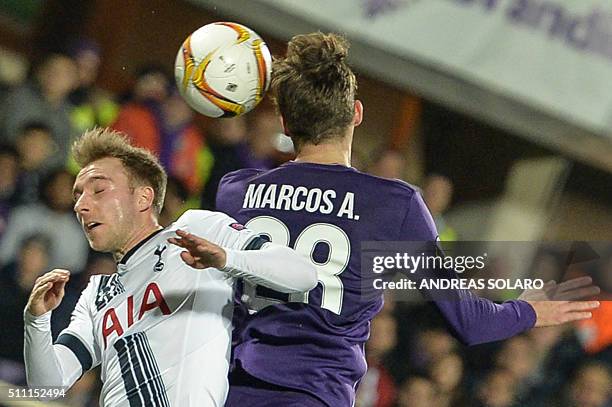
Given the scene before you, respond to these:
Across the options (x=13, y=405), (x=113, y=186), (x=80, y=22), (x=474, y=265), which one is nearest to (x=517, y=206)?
(x=474, y=265)

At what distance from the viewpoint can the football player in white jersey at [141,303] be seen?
353 centimetres

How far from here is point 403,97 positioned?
798 centimetres

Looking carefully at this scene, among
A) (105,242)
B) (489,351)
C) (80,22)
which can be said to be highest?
(105,242)

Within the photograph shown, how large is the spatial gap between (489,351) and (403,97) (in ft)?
6.39

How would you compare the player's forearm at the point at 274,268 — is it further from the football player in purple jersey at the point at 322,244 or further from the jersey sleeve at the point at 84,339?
the jersey sleeve at the point at 84,339

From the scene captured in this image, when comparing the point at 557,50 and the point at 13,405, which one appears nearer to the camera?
the point at 13,405

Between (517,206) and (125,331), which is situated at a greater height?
(125,331)

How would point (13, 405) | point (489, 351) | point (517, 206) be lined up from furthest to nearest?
point (517, 206) → point (489, 351) → point (13, 405)

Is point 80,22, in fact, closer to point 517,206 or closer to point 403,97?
point 403,97

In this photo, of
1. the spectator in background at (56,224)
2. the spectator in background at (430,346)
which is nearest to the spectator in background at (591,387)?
the spectator in background at (430,346)

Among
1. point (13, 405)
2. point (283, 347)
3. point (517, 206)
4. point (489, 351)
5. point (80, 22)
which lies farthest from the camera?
point (517, 206)

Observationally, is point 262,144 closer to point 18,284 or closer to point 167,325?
point 18,284

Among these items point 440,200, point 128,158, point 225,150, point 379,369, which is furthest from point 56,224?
point 440,200

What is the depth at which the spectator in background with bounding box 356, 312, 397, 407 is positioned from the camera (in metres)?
6.16
